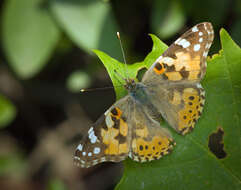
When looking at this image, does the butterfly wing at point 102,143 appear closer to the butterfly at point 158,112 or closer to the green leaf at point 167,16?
the butterfly at point 158,112

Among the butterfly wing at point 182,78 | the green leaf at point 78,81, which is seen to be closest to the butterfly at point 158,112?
the butterfly wing at point 182,78

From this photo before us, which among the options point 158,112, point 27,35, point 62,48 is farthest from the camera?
point 62,48

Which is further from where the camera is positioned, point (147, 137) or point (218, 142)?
point (147, 137)

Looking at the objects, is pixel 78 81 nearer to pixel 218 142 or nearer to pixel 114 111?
pixel 114 111

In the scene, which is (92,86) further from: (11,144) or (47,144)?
(11,144)

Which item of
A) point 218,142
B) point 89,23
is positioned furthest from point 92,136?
point 89,23

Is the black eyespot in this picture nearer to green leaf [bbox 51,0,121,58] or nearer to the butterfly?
the butterfly
